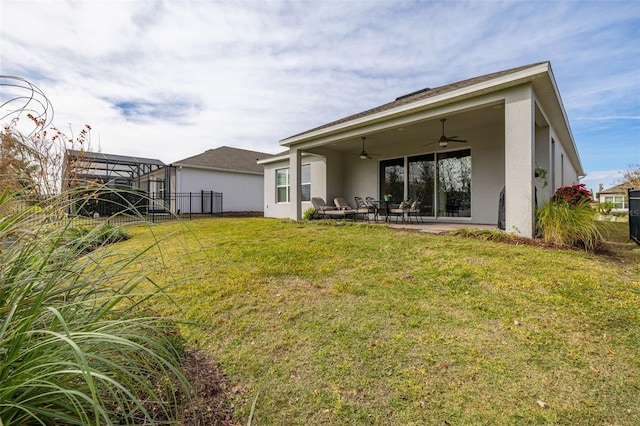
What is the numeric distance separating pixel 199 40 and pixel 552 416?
348 inches

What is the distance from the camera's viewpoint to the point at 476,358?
2.21 m

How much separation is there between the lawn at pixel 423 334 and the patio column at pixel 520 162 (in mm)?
1006

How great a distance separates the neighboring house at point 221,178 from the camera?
672 inches

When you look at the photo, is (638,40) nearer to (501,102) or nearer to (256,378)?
(501,102)

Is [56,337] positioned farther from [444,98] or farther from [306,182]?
[306,182]

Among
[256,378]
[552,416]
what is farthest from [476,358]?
[256,378]

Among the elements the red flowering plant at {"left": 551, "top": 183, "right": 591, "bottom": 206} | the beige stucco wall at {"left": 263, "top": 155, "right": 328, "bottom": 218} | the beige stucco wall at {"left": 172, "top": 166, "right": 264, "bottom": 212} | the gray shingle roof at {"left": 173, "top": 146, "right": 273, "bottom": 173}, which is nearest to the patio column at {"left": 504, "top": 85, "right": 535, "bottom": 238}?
the red flowering plant at {"left": 551, "top": 183, "right": 591, "bottom": 206}

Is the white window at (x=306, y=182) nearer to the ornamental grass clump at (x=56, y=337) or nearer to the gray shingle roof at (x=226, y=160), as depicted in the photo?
the gray shingle roof at (x=226, y=160)

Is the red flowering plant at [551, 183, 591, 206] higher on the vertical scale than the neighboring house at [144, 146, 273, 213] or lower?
lower

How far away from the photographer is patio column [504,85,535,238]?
206 inches

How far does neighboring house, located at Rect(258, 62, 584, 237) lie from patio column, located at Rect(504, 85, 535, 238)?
17 millimetres

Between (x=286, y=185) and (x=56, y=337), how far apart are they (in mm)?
12515

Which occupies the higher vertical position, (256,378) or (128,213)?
(128,213)

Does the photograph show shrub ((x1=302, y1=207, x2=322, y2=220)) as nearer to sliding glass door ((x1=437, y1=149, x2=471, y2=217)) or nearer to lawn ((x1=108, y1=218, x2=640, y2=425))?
sliding glass door ((x1=437, y1=149, x2=471, y2=217))
